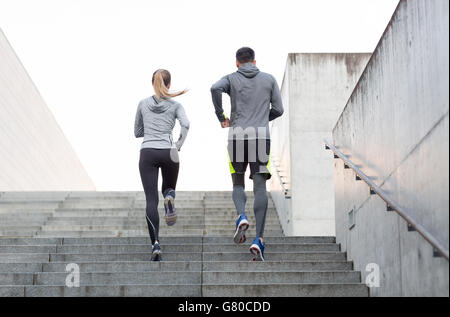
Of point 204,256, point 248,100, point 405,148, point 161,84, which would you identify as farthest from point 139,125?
point 405,148

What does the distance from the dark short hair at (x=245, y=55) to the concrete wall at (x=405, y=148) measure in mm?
1010

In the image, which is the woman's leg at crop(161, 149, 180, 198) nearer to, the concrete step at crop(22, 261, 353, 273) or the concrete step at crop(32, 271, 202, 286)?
the concrete step at crop(22, 261, 353, 273)

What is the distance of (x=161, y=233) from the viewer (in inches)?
433

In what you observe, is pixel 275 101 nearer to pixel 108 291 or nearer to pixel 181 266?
pixel 181 266

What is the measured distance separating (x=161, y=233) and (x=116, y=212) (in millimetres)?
1128

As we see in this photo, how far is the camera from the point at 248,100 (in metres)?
6.79

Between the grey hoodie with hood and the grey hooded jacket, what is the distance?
20.7 inches

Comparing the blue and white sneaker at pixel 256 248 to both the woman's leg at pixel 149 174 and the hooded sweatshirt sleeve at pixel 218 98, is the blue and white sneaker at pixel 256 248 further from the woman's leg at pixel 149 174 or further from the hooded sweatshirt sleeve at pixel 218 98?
the hooded sweatshirt sleeve at pixel 218 98

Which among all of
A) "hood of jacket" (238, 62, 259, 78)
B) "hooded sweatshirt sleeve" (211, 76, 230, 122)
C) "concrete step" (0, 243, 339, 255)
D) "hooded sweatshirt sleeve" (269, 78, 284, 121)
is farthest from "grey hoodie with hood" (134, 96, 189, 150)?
"concrete step" (0, 243, 339, 255)

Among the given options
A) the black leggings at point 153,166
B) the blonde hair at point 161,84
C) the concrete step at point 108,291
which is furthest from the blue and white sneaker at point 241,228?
the blonde hair at point 161,84

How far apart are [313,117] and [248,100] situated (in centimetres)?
431

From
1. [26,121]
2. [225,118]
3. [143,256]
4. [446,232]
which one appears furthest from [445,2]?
[26,121]

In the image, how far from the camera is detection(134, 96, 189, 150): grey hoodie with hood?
23.3ft

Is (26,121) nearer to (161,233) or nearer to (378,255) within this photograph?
(161,233)
